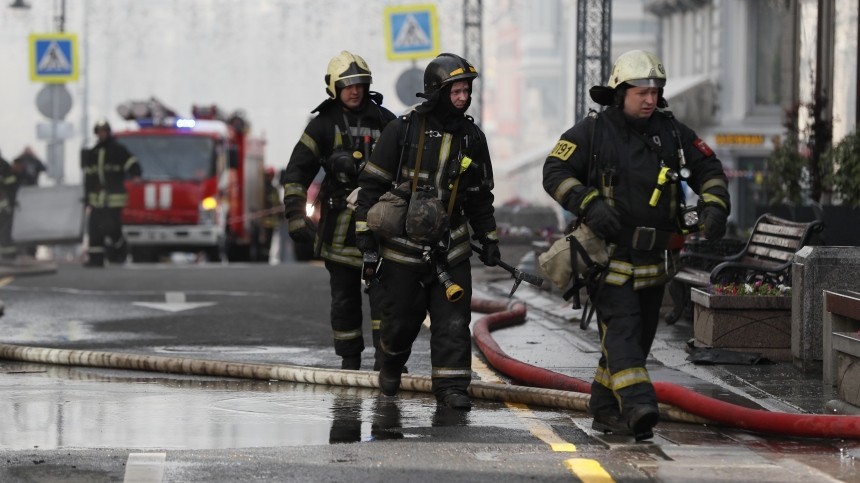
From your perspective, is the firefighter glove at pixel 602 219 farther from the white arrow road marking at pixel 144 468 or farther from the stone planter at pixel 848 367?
the white arrow road marking at pixel 144 468

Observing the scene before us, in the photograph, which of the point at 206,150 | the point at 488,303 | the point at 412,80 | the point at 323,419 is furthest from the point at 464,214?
the point at 206,150

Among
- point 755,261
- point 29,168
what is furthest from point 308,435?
point 29,168

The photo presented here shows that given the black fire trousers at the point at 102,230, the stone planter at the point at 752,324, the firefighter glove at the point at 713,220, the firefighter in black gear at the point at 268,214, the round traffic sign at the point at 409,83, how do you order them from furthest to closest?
the firefighter in black gear at the point at 268,214
the round traffic sign at the point at 409,83
the black fire trousers at the point at 102,230
the stone planter at the point at 752,324
the firefighter glove at the point at 713,220

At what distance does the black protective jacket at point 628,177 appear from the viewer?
28.4 feet

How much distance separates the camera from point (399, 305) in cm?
968

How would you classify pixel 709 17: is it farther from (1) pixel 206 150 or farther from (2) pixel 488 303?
(2) pixel 488 303

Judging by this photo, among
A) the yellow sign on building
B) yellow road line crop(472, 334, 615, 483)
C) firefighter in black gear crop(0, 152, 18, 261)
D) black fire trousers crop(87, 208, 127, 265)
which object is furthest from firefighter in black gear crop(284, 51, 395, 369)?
the yellow sign on building

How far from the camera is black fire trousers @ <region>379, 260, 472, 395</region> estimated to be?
9.59 meters

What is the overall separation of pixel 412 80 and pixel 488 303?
1187 cm

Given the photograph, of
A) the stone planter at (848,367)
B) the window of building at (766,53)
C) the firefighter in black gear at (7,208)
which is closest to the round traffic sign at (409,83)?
the firefighter in black gear at (7,208)

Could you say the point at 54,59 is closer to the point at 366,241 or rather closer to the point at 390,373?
the point at 390,373

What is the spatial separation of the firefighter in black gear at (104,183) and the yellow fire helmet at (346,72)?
14.9 meters

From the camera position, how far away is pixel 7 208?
2945 cm

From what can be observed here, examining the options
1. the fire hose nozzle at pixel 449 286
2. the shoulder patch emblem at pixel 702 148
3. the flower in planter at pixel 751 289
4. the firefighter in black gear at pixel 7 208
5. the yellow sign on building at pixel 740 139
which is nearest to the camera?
the shoulder patch emblem at pixel 702 148
